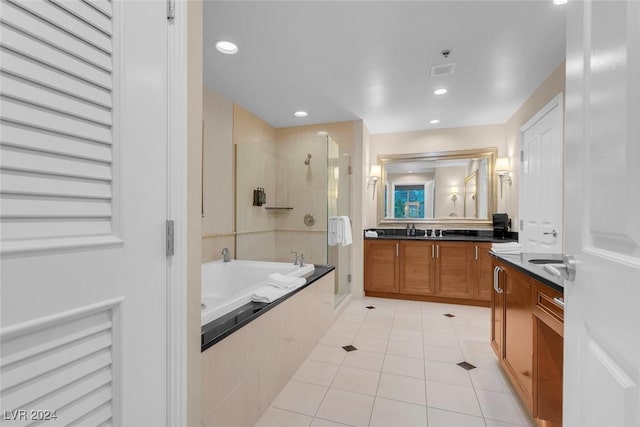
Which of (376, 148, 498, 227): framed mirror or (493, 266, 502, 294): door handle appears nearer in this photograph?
(493, 266, 502, 294): door handle

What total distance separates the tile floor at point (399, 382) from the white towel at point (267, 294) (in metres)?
0.61

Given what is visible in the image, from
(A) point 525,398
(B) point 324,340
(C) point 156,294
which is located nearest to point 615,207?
(C) point 156,294

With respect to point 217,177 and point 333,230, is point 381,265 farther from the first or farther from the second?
point 217,177

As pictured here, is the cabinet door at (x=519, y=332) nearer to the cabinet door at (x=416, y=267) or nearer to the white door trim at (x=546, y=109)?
A: the white door trim at (x=546, y=109)

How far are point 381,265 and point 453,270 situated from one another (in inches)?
36.0

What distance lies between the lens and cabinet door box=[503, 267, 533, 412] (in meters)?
1.54

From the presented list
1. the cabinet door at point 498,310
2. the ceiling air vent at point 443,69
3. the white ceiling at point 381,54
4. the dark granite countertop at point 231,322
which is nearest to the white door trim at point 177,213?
the dark granite countertop at point 231,322

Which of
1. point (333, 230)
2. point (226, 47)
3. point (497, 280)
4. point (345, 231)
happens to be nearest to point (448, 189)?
point (345, 231)

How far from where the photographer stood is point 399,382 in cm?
198

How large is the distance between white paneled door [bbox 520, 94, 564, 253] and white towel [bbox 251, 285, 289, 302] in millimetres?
2508

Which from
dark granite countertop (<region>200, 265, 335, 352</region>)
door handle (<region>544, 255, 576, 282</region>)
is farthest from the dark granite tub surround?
door handle (<region>544, 255, 576, 282</region>)

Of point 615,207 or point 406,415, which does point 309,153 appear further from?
point 615,207

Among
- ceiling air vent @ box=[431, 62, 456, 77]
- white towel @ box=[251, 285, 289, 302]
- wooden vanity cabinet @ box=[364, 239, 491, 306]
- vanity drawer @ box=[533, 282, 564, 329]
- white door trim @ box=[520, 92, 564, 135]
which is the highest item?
ceiling air vent @ box=[431, 62, 456, 77]

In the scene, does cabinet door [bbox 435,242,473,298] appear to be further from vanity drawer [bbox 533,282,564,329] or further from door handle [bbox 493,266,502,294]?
vanity drawer [bbox 533,282,564,329]
